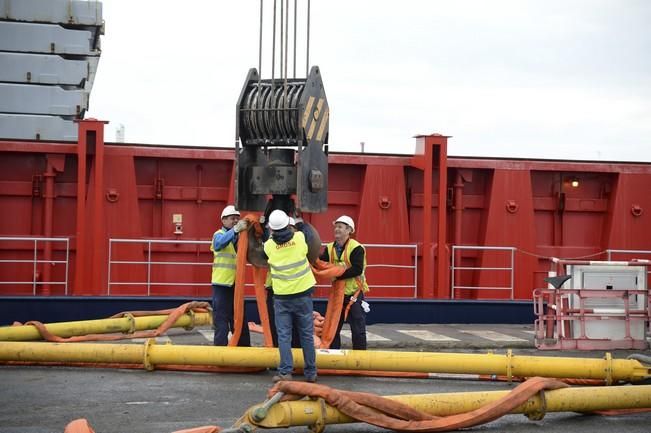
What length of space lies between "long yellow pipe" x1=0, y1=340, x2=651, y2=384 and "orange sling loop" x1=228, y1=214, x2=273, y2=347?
1.77 feet

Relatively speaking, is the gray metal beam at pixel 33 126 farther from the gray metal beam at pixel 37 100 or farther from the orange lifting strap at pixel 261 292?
the orange lifting strap at pixel 261 292

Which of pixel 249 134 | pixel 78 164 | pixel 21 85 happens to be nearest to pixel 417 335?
pixel 249 134

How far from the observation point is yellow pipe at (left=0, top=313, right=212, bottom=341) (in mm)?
14242

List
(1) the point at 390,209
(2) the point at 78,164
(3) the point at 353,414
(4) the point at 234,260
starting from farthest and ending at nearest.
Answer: (1) the point at 390,209 → (2) the point at 78,164 → (4) the point at 234,260 → (3) the point at 353,414

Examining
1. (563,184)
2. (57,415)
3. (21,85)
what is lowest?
(57,415)

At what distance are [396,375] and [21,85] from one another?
40.4 feet

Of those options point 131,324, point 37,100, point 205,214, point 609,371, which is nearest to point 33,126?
point 37,100

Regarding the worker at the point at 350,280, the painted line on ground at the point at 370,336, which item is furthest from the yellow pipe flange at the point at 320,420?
the painted line on ground at the point at 370,336

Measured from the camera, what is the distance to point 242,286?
42.2 ft

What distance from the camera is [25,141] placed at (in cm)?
1903

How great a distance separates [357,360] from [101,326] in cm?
483

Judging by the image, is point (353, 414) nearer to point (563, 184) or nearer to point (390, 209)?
point (390, 209)

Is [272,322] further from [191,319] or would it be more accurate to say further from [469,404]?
[469,404]

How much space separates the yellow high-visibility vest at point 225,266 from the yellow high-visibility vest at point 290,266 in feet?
6.12
